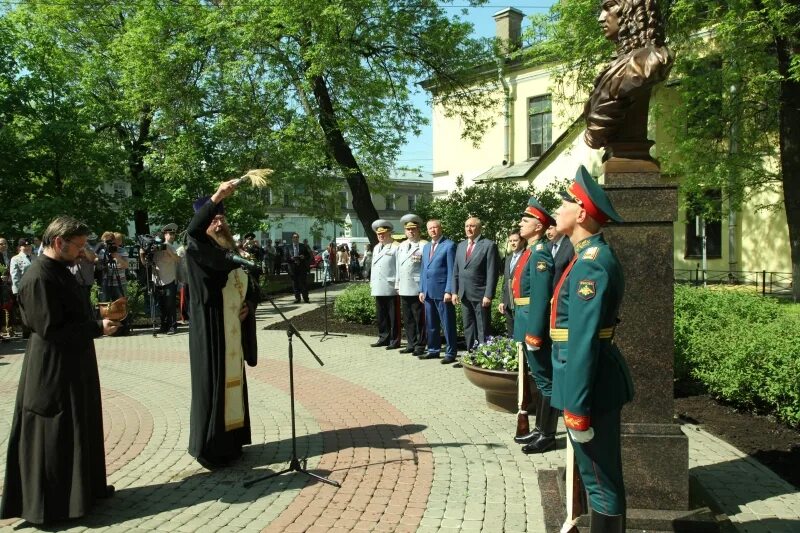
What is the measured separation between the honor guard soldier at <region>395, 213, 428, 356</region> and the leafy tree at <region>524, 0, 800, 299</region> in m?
8.83

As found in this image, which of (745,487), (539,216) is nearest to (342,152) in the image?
(539,216)

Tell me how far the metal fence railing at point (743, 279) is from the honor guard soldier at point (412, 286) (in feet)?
48.9

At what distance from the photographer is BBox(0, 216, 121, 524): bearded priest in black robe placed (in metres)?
4.18

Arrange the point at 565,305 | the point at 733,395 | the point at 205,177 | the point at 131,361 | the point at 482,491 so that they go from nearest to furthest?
the point at 565,305 → the point at 482,491 → the point at 733,395 → the point at 131,361 → the point at 205,177

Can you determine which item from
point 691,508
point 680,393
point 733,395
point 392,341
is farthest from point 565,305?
point 392,341

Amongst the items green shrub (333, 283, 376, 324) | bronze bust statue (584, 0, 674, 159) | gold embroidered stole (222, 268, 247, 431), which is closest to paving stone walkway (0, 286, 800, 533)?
gold embroidered stole (222, 268, 247, 431)

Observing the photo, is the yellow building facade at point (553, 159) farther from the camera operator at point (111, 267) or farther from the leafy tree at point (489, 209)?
the camera operator at point (111, 267)

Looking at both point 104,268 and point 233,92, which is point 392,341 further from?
point 233,92

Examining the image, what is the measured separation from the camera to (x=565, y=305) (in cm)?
361

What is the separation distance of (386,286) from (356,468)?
5.74m

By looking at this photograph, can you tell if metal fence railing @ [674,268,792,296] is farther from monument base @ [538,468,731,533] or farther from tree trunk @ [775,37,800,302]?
monument base @ [538,468,731,533]

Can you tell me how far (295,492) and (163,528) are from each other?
0.93 metres

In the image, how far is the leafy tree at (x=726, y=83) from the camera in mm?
14719

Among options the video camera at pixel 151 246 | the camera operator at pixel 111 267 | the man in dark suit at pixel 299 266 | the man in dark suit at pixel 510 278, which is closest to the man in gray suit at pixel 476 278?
the man in dark suit at pixel 510 278
